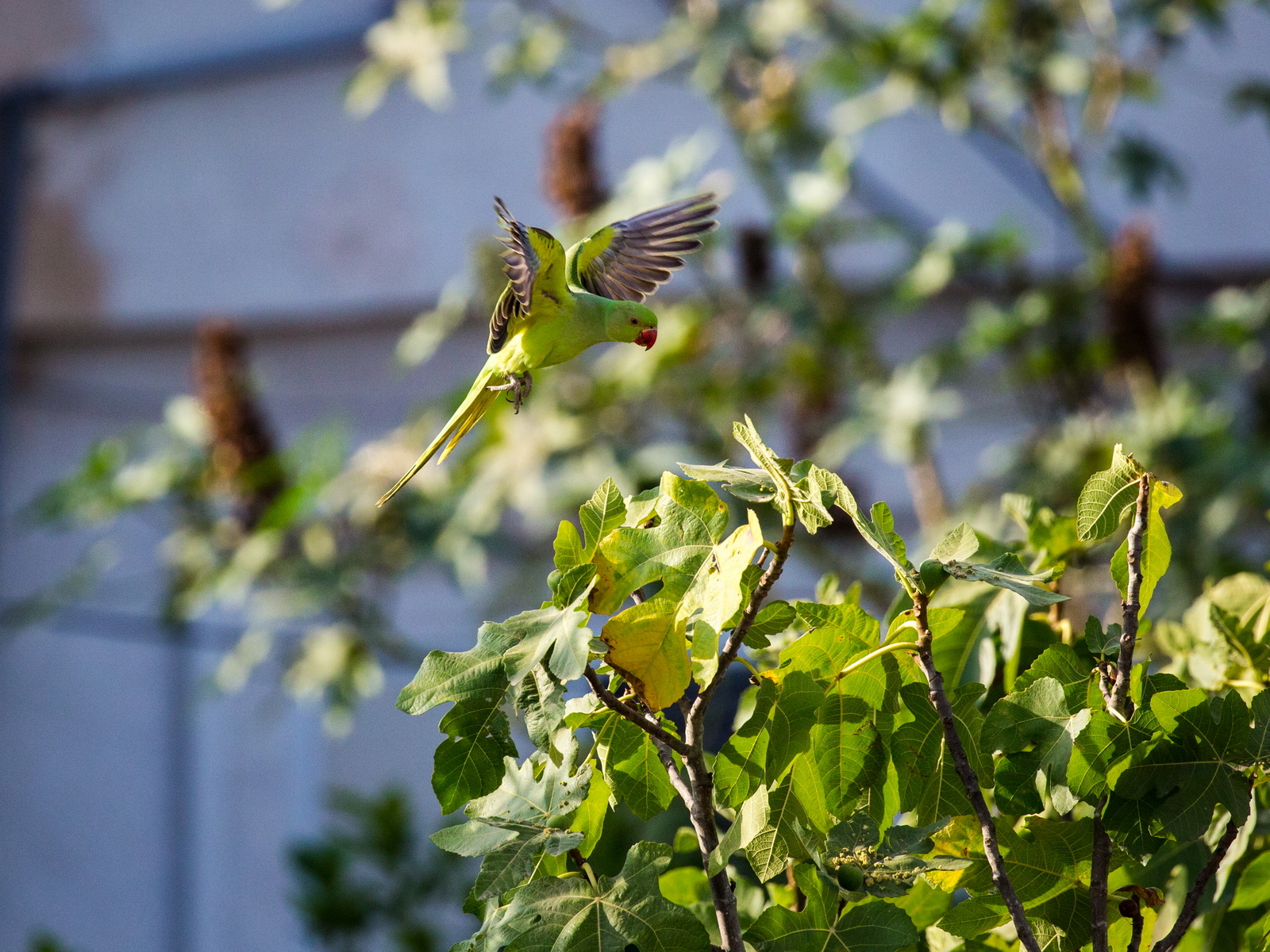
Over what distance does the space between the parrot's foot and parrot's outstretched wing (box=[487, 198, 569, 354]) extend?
0.05ft

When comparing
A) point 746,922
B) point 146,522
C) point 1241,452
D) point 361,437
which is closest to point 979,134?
point 1241,452

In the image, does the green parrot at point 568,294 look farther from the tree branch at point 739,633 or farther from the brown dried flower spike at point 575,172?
the brown dried flower spike at point 575,172

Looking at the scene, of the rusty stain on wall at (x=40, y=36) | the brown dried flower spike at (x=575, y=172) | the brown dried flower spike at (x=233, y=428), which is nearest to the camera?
the brown dried flower spike at (x=233, y=428)

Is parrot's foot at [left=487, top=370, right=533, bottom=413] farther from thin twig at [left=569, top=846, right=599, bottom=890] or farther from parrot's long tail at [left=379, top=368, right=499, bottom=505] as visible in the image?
thin twig at [left=569, top=846, right=599, bottom=890]

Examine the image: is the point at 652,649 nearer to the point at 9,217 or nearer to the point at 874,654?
the point at 874,654

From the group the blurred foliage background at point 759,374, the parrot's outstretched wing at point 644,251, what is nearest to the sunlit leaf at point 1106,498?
the parrot's outstretched wing at point 644,251

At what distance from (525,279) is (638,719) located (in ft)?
0.86

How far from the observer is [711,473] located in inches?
13.0

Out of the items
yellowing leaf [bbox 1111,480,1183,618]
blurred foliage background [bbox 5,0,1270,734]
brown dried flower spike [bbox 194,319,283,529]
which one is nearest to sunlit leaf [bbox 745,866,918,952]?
yellowing leaf [bbox 1111,480,1183,618]

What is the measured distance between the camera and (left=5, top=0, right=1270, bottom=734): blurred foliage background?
1.27m

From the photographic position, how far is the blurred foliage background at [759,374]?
127cm

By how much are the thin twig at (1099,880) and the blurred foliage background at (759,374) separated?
2.74 ft

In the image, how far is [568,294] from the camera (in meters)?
0.60

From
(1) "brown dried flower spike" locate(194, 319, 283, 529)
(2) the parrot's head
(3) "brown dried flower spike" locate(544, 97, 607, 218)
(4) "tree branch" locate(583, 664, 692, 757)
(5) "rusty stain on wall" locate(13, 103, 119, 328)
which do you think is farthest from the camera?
(5) "rusty stain on wall" locate(13, 103, 119, 328)
